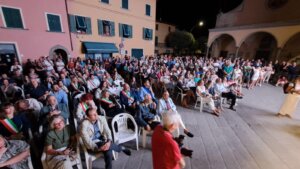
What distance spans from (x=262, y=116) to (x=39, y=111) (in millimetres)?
6355

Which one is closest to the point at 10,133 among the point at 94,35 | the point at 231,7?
the point at 94,35

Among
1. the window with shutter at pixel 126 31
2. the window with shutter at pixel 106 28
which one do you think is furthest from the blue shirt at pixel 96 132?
the window with shutter at pixel 126 31

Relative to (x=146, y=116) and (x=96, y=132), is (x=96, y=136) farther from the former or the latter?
(x=146, y=116)

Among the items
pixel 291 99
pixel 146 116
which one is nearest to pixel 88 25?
pixel 146 116

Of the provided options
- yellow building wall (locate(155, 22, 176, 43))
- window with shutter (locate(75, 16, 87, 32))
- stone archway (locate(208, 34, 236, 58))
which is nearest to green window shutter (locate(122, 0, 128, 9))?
window with shutter (locate(75, 16, 87, 32))

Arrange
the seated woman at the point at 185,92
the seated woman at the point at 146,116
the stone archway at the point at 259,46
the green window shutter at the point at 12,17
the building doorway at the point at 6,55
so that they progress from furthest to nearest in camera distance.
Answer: the stone archway at the point at 259,46 < the building doorway at the point at 6,55 < the green window shutter at the point at 12,17 < the seated woman at the point at 185,92 < the seated woman at the point at 146,116

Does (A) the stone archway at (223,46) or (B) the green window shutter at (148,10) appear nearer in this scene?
(B) the green window shutter at (148,10)

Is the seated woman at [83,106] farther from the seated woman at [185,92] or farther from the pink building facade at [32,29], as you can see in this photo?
the pink building facade at [32,29]

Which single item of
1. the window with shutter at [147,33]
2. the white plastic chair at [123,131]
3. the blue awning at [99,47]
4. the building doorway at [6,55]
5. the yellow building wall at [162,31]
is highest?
the yellow building wall at [162,31]

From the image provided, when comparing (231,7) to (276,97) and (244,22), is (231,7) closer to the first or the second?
(244,22)

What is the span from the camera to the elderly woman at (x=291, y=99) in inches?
167

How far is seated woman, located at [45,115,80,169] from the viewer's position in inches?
77.2

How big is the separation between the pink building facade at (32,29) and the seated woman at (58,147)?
28.2ft

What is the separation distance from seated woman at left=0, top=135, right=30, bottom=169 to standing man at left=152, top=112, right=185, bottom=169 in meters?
1.85
